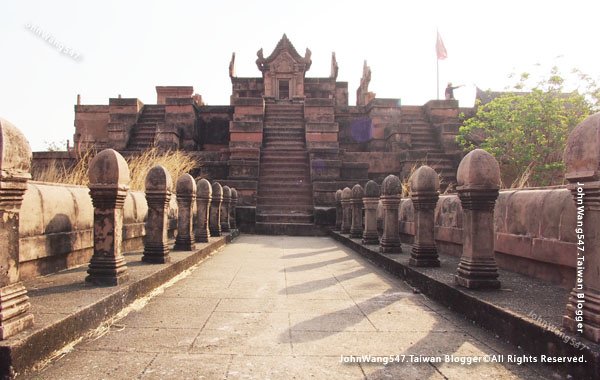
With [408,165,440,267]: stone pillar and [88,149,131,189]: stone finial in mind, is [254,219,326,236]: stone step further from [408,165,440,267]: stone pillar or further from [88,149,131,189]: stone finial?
[88,149,131,189]: stone finial

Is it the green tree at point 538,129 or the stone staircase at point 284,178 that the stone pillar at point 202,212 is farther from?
the green tree at point 538,129

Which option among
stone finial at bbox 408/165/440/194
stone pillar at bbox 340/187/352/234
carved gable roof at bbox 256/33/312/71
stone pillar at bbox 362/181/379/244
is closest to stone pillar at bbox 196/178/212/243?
stone pillar at bbox 362/181/379/244

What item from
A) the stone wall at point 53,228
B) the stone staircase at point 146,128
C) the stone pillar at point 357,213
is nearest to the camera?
the stone wall at point 53,228

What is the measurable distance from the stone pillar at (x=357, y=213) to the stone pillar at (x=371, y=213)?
3.99 ft

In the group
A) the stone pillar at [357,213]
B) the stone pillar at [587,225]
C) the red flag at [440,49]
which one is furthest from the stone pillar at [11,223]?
the red flag at [440,49]

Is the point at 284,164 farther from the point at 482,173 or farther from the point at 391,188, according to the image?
the point at 482,173

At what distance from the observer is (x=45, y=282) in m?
3.61

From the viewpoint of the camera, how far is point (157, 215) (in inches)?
204

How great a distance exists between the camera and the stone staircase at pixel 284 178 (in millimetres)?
12703

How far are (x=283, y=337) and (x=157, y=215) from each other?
9.51 ft

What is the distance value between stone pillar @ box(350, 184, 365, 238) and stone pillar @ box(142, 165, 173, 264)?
16.4 feet

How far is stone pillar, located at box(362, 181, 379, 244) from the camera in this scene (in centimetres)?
783

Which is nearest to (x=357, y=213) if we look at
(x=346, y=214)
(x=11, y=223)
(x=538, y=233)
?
(x=346, y=214)

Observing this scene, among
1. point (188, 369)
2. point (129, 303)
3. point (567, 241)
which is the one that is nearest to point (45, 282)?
point (129, 303)
